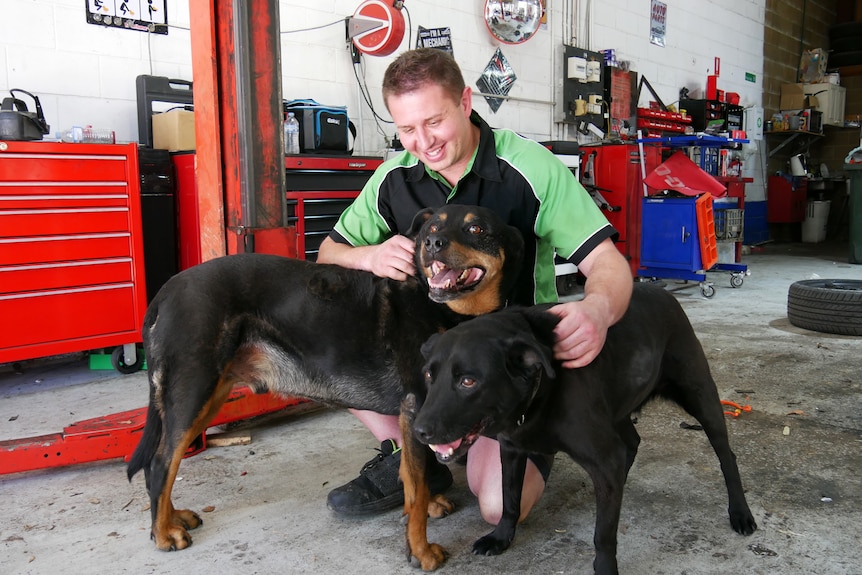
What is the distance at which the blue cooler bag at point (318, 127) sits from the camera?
4.43 m

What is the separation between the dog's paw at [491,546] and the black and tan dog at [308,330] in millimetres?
111

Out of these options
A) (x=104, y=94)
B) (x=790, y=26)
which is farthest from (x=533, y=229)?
(x=790, y=26)


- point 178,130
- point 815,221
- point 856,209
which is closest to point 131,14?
point 178,130

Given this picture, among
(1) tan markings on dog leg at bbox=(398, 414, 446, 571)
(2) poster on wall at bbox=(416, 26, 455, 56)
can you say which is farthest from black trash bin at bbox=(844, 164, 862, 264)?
(1) tan markings on dog leg at bbox=(398, 414, 446, 571)

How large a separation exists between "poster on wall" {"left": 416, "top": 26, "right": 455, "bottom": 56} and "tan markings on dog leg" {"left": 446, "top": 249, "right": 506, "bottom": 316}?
446 centimetres

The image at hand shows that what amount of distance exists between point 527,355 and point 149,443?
115 centimetres

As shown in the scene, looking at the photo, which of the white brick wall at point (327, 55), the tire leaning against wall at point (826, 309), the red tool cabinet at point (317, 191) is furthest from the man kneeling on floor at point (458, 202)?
the tire leaning against wall at point (826, 309)

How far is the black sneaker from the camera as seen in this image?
206 centimetres

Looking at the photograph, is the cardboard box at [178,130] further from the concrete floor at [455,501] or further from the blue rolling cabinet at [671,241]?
the blue rolling cabinet at [671,241]

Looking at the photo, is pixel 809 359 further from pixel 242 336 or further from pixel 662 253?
pixel 242 336

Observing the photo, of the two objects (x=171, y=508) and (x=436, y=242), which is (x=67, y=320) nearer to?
(x=171, y=508)

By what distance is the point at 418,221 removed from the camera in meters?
1.96

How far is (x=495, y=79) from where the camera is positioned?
21.9 ft

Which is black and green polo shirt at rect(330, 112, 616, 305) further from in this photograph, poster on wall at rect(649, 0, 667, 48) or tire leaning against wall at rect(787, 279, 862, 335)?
poster on wall at rect(649, 0, 667, 48)
